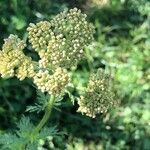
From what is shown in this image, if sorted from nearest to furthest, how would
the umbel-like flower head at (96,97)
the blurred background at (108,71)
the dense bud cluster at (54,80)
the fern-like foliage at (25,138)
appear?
the dense bud cluster at (54,80) → the umbel-like flower head at (96,97) → the fern-like foliage at (25,138) → the blurred background at (108,71)

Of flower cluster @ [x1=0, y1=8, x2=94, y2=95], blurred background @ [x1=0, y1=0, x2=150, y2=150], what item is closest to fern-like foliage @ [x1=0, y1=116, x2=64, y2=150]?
flower cluster @ [x1=0, y1=8, x2=94, y2=95]

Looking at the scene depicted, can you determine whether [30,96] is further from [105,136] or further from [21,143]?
[21,143]

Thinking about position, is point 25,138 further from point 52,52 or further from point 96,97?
point 52,52

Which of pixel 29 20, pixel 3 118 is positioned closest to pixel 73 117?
pixel 3 118

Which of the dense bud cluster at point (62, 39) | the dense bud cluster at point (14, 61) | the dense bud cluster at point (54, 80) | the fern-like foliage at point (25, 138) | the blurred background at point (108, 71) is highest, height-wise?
the blurred background at point (108, 71)

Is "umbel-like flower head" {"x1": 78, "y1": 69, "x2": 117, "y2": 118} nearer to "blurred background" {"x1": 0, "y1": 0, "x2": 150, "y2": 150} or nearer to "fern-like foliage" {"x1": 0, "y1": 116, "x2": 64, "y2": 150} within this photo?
"fern-like foliage" {"x1": 0, "y1": 116, "x2": 64, "y2": 150}

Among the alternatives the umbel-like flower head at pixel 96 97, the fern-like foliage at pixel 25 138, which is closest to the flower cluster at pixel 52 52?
the umbel-like flower head at pixel 96 97

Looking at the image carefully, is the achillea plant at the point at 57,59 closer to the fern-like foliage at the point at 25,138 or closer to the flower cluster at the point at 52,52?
the flower cluster at the point at 52,52
